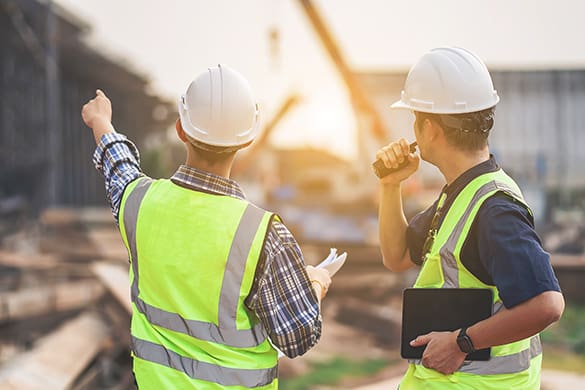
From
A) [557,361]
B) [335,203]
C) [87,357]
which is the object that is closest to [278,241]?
[87,357]

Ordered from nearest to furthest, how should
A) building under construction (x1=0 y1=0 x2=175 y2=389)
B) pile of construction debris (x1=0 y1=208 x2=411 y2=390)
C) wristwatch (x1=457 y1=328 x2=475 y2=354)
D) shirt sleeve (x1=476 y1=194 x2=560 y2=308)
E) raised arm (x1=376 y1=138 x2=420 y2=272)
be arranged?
shirt sleeve (x1=476 y1=194 x2=560 y2=308) < wristwatch (x1=457 y1=328 x2=475 y2=354) < raised arm (x1=376 y1=138 x2=420 y2=272) < pile of construction debris (x1=0 y1=208 x2=411 y2=390) < building under construction (x1=0 y1=0 x2=175 y2=389)

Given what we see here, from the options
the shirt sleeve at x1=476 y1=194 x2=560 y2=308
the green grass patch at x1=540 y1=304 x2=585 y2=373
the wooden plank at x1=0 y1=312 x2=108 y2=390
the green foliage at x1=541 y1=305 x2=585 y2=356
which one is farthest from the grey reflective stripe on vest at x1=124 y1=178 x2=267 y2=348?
the green foliage at x1=541 y1=305 x2=585 y2=356

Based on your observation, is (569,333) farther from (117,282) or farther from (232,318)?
(232,318)

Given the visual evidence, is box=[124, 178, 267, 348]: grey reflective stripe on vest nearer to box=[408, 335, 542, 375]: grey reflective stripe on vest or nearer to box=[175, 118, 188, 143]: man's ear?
box=[175, 118, 188, 143]: man's ear

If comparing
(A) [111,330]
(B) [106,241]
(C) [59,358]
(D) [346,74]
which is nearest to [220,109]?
(C) [59,358]

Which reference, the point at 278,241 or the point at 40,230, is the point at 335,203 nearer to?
the point at 40,230

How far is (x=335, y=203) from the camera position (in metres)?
18.0

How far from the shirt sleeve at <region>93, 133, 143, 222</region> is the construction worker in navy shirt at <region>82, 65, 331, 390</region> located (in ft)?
0.13

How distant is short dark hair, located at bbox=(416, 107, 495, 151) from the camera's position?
6.47ft

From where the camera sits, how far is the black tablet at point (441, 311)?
185cm

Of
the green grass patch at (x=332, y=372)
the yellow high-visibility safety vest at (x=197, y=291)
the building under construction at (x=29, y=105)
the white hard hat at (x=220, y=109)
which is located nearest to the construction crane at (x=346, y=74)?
the building under construction at (x=29, y=105)

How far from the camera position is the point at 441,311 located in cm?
191

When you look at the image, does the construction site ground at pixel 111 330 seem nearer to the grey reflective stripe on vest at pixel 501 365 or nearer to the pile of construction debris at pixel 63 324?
the pile of construction debris at pixel 63 324

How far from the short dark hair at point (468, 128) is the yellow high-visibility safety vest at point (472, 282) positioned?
0.11 m
